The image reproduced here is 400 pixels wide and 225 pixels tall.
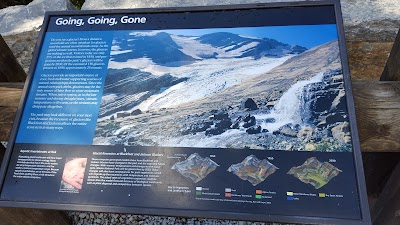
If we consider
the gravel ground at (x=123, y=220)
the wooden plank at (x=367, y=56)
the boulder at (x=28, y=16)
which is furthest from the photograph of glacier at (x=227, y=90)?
the gravel ground at (x=123, y=220)

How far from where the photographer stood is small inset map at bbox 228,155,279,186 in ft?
4.02

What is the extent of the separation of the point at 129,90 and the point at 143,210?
18.1 inches

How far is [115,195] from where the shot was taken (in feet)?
4.15

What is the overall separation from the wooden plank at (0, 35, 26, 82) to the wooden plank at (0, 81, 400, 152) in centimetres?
158

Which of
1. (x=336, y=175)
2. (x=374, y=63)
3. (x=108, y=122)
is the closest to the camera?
(x=336, y=175)

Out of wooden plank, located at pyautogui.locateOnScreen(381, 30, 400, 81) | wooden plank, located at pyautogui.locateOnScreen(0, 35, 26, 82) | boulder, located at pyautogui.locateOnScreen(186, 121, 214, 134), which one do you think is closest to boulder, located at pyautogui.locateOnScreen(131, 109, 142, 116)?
boulder, located at pyautogui.locateOnScreen(186, 121, 214, 134)

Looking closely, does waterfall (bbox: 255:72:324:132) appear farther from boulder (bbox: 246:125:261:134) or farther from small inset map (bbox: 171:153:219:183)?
small inset map (bbox: 171:153:219:183)

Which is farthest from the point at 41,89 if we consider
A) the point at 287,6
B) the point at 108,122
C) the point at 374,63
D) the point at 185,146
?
the point at 374,63

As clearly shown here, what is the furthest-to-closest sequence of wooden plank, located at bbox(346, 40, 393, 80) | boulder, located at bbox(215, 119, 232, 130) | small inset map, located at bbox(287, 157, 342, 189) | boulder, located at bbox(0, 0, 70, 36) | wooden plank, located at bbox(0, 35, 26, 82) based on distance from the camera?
boulder, located at bbox(0, 0, 70, 36) → wooden plank, located at bbox(346, 40, 393, 80) → wooden plank, located at bbox(0, 35, 26, 82) → boulder, located at bbox(215, 119, 232, 130) → small inset map, located at bbox(287, 157, 342, 189)

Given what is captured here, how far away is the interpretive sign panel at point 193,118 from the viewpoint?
122 cm

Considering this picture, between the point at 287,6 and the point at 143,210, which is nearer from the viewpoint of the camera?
the point at 143,210

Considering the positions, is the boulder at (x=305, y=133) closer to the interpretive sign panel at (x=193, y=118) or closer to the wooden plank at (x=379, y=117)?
the interpretive sign panel at (x=193, y=118)

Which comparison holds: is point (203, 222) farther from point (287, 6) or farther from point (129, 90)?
point (287, 6)

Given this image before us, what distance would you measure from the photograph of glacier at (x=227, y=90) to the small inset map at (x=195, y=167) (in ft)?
0.16
